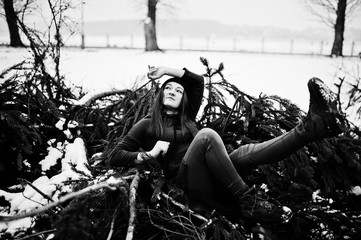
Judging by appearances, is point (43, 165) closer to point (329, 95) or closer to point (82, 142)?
point (82, 142)

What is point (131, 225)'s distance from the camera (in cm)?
179

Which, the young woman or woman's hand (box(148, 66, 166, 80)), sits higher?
woman's hand (box(148, 66, 166, 80))

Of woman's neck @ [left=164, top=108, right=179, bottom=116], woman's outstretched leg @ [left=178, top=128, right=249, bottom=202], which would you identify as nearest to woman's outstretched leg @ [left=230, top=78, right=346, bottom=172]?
woman's outstretched leg @ [left=178, top=128, right=249, bottom=202]

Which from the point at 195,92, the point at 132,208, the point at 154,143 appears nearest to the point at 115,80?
the point at 195,92

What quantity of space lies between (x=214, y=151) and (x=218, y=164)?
0.10 meters

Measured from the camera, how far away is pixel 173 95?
285cm

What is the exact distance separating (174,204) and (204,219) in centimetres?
26

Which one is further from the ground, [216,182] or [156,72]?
[156,72]

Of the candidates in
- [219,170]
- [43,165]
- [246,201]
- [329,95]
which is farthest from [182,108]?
[43,165]

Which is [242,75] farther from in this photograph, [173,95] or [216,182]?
[216,182]

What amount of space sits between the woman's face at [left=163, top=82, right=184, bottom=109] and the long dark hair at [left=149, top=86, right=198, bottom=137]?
53mm

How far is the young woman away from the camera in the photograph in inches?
83.3

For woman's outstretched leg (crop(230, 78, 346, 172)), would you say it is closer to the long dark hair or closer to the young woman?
the young woman

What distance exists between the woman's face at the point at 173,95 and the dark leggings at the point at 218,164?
0.54 metres
